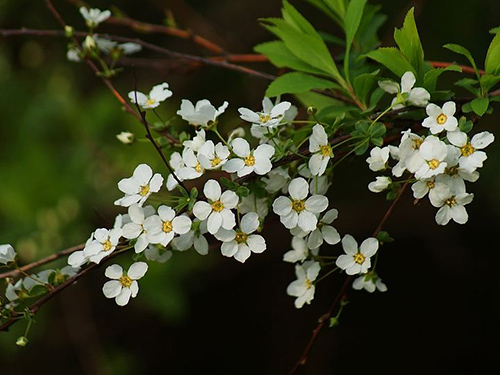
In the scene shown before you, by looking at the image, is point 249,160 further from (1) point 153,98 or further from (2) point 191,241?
(1) point 153,98

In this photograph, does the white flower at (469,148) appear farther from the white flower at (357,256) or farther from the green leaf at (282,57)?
the green leaf at (282,57)

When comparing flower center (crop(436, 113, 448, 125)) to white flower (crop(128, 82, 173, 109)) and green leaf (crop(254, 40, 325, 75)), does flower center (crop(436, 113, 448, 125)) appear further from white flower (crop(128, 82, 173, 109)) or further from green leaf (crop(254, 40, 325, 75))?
white flower (crop(128, 82, 173, 109))

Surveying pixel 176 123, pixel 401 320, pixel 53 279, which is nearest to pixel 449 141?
pixel 53 279

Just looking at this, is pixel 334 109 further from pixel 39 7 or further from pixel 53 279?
pixel 39 7

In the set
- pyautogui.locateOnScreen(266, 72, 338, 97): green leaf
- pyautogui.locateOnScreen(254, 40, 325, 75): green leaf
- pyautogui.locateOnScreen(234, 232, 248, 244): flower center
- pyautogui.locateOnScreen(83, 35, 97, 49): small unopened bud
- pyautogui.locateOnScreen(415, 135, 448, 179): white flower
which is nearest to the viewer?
pyautogui.locateOnScreen(415, 135, 448, 179): white flower

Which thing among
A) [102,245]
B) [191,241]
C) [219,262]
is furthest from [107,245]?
[219,262]

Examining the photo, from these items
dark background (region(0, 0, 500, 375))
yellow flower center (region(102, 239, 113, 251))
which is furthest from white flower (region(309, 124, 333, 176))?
dark background (region(0, 0, 500, 375))

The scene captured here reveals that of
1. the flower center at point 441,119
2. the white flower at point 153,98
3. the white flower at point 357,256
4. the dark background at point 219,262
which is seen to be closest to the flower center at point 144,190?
the white flower at point 153,98
